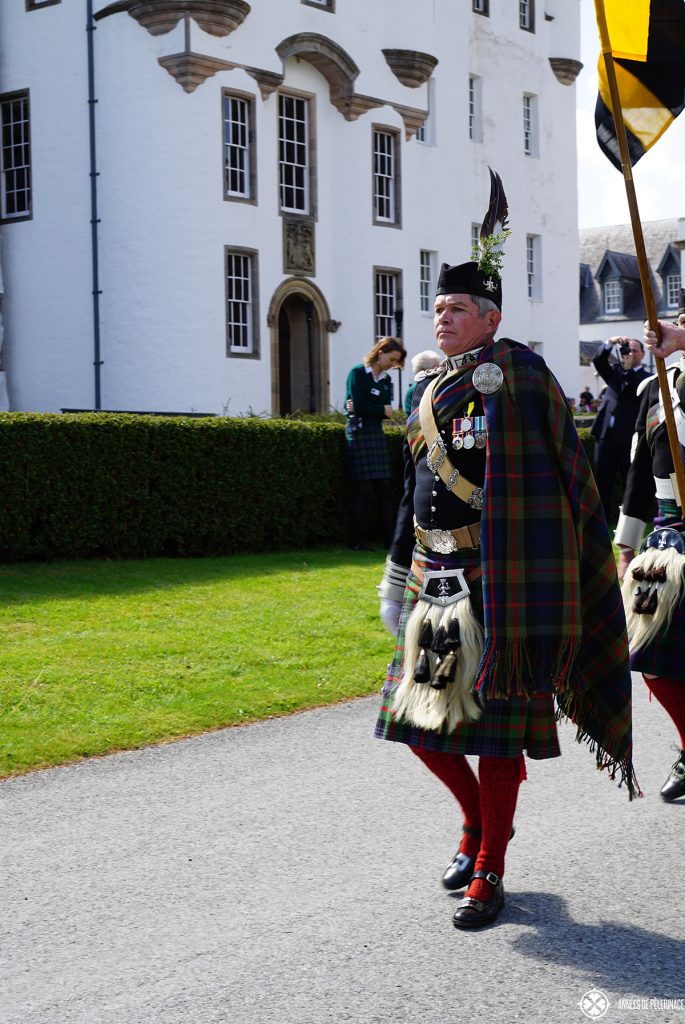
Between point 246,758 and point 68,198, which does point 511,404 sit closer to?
point 246,758

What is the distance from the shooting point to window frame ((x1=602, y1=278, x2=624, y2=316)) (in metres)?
66.4

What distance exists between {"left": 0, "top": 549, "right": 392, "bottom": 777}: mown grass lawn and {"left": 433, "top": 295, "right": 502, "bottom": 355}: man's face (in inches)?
120

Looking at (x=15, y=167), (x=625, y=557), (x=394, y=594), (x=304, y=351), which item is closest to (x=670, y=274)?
(x=304, y=351)

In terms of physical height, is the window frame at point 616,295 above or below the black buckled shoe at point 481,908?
above

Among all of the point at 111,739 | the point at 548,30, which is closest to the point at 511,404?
the point at 111,739

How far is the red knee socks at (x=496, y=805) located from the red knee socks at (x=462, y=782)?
0.57 feet

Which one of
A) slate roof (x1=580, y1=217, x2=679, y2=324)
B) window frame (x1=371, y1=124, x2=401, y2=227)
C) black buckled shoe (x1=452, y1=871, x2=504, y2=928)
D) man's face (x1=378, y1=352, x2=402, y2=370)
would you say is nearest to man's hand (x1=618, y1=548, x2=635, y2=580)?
black buckled shoe (x1=452, y1=871, x2=504, y2=928)

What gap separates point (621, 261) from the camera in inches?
2616

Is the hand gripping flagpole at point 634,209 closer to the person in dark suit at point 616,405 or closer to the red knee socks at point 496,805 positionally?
the red knee socks at point 496,805

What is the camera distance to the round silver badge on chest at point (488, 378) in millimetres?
4445

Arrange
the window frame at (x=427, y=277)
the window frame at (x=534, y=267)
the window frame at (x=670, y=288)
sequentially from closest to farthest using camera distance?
the window frame at (x=427, y=277)
the window frame at (x=534, y=267)
the window frame at (x=670, y=288)

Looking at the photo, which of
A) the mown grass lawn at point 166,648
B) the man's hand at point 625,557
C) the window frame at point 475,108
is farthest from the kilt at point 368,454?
the window frame at point 475,108

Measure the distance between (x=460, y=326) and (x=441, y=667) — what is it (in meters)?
1.15

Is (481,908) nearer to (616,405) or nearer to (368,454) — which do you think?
(368,454)
